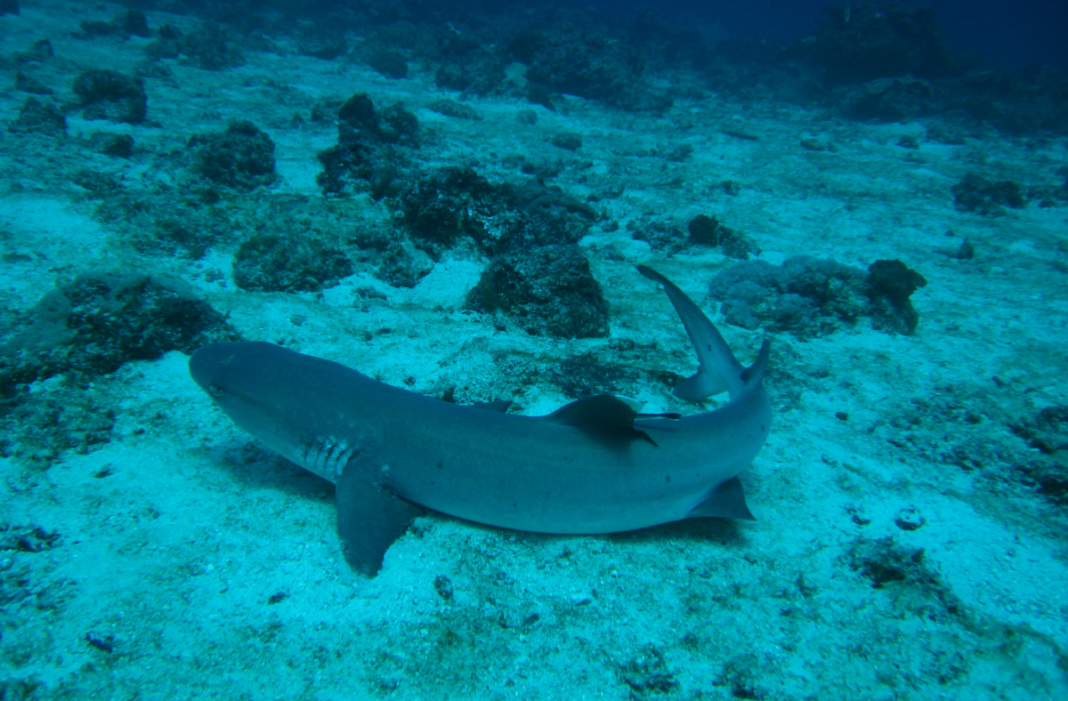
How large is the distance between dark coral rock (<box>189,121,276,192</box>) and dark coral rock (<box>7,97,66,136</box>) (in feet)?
9.02

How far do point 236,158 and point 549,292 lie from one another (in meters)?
5.74

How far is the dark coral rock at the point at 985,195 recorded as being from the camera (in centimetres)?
986

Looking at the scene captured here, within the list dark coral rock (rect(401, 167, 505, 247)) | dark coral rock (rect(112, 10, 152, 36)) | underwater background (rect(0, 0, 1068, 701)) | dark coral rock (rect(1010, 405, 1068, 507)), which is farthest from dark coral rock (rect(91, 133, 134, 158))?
dark coral rock (rect(112, 10, 152, 36))

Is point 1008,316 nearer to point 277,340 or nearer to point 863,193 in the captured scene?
point 863,193

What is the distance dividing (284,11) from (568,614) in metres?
37.1

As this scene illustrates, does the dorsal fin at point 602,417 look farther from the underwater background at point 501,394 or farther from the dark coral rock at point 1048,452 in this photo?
A: the dark coral rock at point 1048,452

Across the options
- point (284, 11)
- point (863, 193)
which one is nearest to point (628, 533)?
point (863, 193)

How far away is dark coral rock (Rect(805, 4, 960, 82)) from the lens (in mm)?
21406

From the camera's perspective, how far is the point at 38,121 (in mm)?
7543

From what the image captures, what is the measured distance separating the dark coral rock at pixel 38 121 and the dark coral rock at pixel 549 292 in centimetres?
873

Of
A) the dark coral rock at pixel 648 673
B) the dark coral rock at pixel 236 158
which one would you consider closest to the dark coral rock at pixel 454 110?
the dark coral rock at pixel 236 158

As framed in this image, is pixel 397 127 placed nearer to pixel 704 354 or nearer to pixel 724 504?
pixel 704 354

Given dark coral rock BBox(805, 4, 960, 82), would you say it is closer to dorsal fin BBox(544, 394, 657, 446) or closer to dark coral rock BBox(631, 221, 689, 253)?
dark coral rock BBox(631, 221, 689, 253)

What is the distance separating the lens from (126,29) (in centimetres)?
1639
